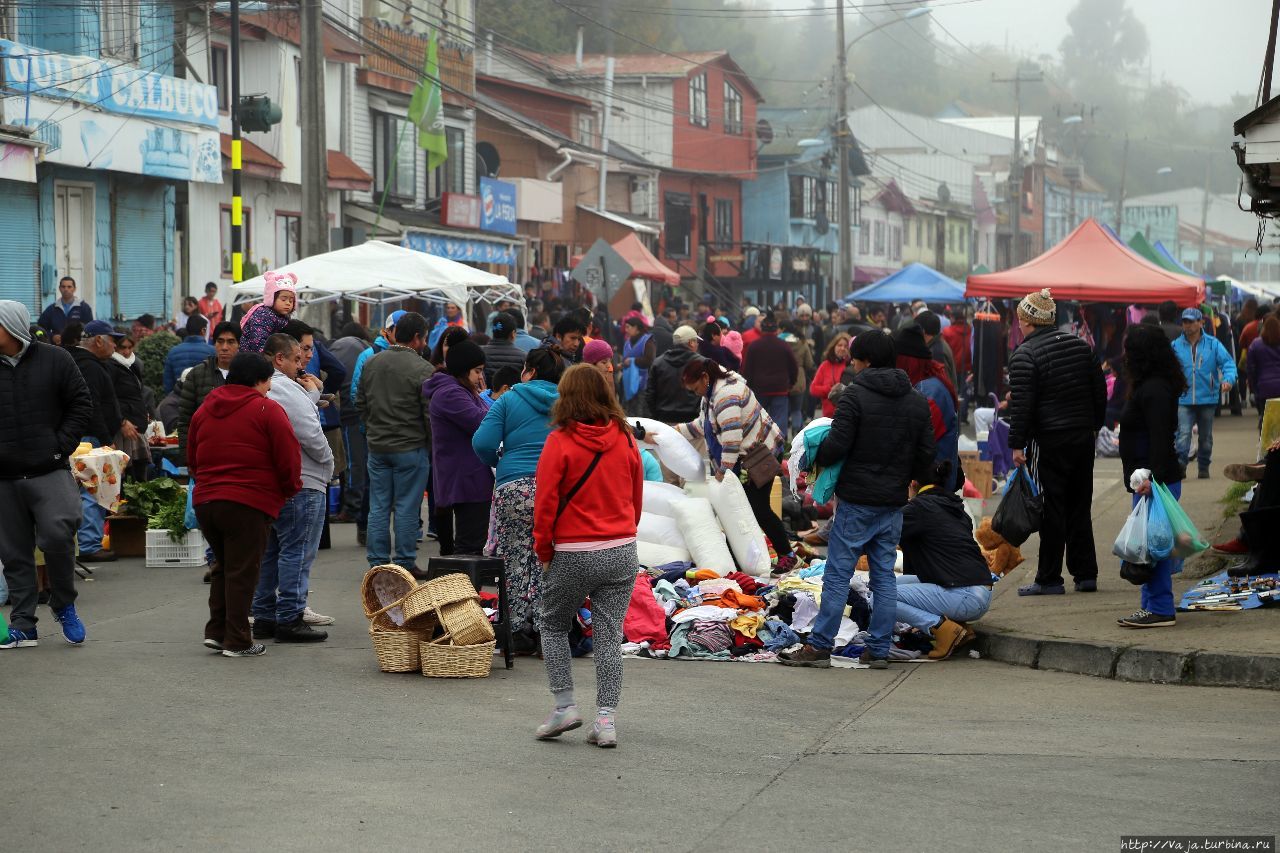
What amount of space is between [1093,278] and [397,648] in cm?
1698

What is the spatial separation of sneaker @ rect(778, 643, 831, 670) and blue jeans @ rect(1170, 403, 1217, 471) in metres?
9.50

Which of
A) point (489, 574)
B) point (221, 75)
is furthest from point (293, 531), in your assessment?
point (221, 75)

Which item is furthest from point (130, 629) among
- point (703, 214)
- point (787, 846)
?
point (703, 214)

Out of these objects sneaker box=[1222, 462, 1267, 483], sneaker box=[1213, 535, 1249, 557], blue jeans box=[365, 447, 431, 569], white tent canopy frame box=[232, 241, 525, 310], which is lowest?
sneaker box=[1213, 535, 1249, 557]

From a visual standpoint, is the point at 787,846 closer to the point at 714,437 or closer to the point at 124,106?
the point at 714,437

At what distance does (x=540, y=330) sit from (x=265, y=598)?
1363cm

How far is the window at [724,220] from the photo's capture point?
57.4m

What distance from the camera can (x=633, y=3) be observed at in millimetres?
74500

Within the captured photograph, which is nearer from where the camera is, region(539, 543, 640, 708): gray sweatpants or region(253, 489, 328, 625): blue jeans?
region(539, 543, 640, 708): gray sweatpants

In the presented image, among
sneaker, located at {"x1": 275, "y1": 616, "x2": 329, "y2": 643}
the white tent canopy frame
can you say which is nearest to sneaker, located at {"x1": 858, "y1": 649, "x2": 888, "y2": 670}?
sneaker, located at {"x1": 275, "y1": 616, "x2": 329, "y2": 643}

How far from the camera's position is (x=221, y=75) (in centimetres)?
2945

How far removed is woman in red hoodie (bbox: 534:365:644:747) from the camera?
22.8ft

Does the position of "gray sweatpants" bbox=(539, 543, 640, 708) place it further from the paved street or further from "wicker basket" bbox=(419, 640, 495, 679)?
"wicker basket" bbox=(419, 640, 495, 679)

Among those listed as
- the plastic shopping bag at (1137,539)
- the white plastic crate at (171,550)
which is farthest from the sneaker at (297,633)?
the plastic shopping bag at (1137,539)
